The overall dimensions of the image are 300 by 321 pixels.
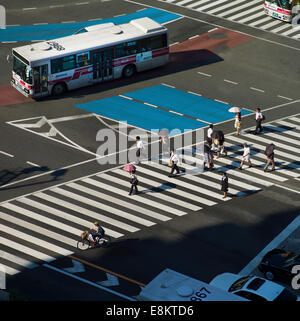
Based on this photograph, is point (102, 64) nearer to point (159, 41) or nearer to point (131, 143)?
point (159, 41)

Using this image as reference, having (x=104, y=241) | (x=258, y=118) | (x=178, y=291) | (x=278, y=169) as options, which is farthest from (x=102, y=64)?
(x=178, y=291)

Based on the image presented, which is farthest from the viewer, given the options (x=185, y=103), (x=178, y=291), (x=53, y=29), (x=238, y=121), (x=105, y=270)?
(x=53, y=29)

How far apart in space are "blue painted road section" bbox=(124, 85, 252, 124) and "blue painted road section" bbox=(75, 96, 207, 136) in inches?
33.6

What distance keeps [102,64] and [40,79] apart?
5303 mm

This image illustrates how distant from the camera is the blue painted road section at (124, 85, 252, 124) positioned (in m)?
49.7

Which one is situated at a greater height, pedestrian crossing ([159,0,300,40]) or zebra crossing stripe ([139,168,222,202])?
pedestrian crossing ([159,0,300,40])

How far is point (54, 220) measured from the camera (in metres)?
37.7

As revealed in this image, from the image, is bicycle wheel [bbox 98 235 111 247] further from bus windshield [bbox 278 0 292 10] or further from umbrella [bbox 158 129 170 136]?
bus windshield [bbox 278 0 292 10]

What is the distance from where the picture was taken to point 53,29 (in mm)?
61719

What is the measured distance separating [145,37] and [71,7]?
14.3 metres

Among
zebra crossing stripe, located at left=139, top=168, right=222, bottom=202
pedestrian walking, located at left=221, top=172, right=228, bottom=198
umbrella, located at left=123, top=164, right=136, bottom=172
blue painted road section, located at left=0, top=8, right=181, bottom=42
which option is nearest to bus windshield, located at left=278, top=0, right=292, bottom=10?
blue painted road section, located at left=0, top=8, right=181, bottom=42
